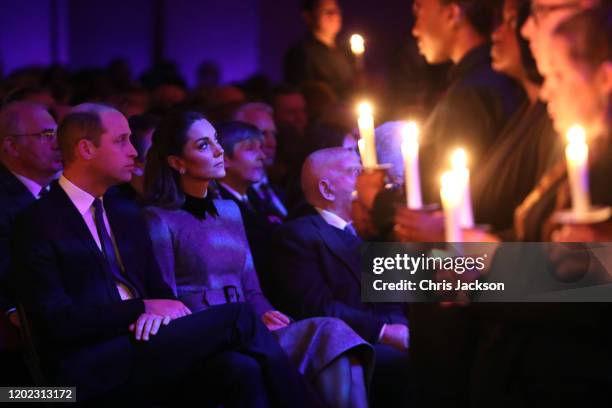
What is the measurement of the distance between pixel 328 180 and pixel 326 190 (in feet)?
0.14

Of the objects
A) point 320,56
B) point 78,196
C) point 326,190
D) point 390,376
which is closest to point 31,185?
point 78,196

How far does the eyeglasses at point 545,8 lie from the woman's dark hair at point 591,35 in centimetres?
6

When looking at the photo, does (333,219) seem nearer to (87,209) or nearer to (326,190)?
(326,190)

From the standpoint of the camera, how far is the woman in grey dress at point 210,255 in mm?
3758

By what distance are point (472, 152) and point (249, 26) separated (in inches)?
315

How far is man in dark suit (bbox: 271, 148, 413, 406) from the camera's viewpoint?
4.04 metres

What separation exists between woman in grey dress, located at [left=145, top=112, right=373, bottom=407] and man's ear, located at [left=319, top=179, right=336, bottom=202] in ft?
1.20

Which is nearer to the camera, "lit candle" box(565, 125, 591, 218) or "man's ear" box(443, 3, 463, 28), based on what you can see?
"lit candle" box(565, 125, 591, 218)

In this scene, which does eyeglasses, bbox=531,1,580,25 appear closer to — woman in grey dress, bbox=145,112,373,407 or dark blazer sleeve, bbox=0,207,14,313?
woman in grey dress, bbox=145,112,373,407

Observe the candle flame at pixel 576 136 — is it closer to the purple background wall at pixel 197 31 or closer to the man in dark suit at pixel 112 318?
the man in dark suit at pixel 112 318

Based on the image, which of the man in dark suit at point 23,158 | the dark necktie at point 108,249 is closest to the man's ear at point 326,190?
the dark necktie at point 108,249

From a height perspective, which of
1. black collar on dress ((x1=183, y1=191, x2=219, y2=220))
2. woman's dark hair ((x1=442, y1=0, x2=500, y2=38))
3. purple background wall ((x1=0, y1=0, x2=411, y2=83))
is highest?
purple background wall ((x1=0, y1=0, x2=411, y2=83))

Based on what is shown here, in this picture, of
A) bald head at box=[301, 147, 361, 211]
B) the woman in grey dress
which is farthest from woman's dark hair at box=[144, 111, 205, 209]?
bald head at box=[301, 147, 361, 211]

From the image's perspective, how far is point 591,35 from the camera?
2416mm
